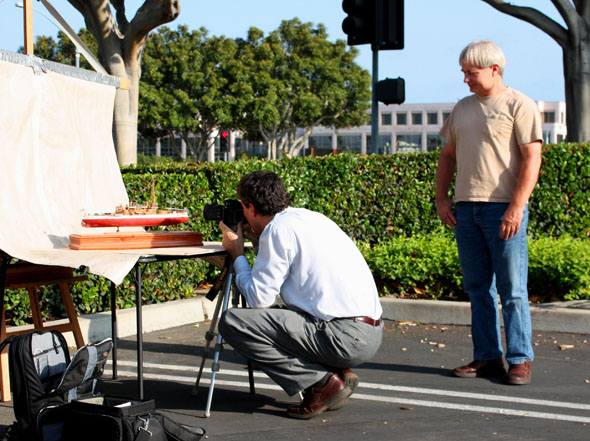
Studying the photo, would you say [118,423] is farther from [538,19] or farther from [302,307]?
[538,19]

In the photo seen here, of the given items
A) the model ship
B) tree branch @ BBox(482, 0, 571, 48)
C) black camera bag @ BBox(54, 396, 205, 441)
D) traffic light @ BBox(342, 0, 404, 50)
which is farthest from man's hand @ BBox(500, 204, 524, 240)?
tree branch @ BBox(482, 0, 571, 48)

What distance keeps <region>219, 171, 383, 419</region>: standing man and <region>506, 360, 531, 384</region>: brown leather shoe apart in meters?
1.20

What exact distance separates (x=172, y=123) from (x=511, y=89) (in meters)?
45.5

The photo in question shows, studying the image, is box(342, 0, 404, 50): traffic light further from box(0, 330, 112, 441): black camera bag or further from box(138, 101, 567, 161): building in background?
box(138, 101, 567, 161): building in background

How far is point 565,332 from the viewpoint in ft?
21.6

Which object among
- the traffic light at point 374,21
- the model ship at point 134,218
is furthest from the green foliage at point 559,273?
the model ship at point 134,218

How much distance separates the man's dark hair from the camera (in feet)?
14.1

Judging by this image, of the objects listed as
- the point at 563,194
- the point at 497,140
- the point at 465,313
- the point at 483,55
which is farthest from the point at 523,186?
the point at 563,194

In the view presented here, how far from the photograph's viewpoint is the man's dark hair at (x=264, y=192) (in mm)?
4309

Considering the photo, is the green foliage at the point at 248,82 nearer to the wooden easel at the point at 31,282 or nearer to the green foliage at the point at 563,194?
the green foliage at the point at 563,194

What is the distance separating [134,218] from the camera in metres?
4.66

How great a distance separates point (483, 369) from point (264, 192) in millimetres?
2064

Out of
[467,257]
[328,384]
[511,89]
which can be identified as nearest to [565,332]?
[467,257]

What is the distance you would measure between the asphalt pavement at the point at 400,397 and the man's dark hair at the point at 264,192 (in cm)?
118
